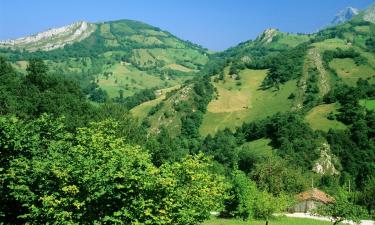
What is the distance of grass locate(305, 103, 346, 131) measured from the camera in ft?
589

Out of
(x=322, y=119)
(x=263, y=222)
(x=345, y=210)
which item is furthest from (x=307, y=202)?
(x=322, y=119)

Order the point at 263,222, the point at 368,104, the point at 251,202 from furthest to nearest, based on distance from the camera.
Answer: the point at 368,104, the point at 263,222, the point at 251,202

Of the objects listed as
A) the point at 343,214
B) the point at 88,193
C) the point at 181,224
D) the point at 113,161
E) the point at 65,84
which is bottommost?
the point at 343,214

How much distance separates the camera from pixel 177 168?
2684 centimetres

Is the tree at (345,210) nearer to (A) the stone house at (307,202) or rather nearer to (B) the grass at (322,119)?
(A) the stone house at (307,202)

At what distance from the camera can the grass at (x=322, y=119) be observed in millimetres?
179400

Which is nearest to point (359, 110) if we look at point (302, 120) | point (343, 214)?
point (302, 120)

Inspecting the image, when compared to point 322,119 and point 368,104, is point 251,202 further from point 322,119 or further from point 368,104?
point 368,104

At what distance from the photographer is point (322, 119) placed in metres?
186

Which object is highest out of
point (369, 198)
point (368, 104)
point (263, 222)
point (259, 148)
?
point (368, 104)

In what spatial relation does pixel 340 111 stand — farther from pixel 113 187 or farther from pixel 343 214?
pixel 113 187

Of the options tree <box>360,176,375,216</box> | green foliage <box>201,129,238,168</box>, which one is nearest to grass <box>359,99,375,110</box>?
green foliage <box>201,129,238,168</box>

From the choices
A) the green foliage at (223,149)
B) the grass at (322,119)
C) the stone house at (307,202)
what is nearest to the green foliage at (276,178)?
the stone house at (307,202)

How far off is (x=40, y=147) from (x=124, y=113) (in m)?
67.1
